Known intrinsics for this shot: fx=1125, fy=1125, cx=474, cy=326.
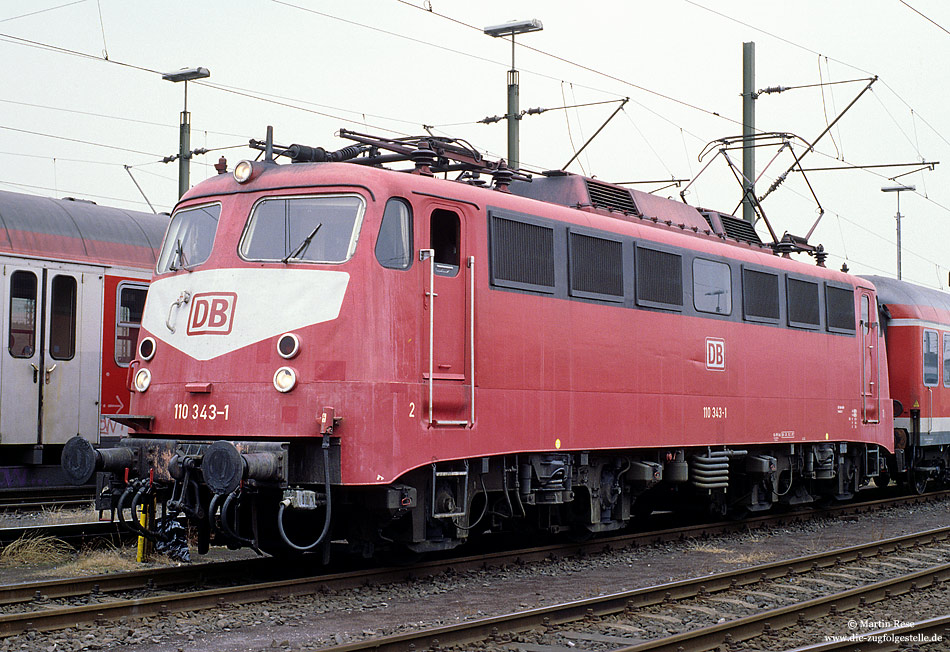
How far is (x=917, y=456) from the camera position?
21.4 meters

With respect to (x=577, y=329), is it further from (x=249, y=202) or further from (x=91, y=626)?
(x=91, y=626)

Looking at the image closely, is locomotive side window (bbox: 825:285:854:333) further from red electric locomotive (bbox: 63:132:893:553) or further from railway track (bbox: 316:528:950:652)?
railway track (bbox: 316:528:950:652)

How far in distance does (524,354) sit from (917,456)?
1333 centimetres

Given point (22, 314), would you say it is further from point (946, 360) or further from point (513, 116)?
point (946, 360)

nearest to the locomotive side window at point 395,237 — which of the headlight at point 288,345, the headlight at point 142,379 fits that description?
the headlight at point 288,345

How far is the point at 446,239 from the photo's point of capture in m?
10.4

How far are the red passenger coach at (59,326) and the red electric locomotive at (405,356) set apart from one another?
4.81 metres

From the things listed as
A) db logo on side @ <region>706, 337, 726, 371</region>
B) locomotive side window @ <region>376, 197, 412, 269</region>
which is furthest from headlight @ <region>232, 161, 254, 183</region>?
db logo on side @ <region>706, 337, 726, 371</region>

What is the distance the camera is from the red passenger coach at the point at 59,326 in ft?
47.5

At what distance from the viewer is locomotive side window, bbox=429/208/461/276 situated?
1023cm

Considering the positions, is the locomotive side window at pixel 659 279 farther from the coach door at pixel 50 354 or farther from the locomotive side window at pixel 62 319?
the locomotive side window at pixel 62 319

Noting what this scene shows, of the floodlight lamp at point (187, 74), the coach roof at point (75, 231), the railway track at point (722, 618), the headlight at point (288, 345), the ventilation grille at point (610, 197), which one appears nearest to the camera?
the railway track at point (722, 618)

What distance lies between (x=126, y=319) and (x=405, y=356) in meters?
7.41

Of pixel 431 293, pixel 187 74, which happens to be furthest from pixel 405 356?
pixel 187 74
